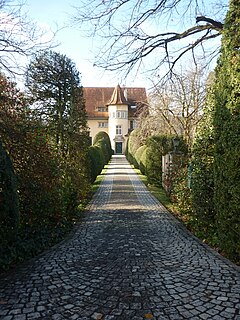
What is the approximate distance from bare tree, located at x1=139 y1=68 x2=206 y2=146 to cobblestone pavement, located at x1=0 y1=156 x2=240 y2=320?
1523 centimetres

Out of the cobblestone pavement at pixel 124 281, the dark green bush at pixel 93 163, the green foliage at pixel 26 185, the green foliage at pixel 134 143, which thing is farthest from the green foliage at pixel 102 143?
the cobblestone pavement at pixel 124 281

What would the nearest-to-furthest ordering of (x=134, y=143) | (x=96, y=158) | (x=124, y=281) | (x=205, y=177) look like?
(x=124, y=281), (x=205, y=177), (x=96, y=158), (x=134, y=143)

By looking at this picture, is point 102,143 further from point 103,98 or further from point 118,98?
point 103,98

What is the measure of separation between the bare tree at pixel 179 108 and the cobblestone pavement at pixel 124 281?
1523 centimetres

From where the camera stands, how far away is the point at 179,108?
23672 millimetres

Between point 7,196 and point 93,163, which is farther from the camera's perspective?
point 93,163

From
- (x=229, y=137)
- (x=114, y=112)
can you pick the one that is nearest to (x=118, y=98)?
(x=114, y=112)

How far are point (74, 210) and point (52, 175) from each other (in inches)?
104

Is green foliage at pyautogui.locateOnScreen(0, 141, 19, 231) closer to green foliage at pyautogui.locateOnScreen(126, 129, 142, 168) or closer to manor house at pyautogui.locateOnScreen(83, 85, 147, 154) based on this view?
green foliage at pyautogui.locateOnScreen(126, 129, 142, 168)

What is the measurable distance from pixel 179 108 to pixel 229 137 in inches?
747

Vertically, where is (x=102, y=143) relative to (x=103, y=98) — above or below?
below

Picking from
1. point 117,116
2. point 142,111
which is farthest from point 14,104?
point 117,116

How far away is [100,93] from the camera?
64625 mm

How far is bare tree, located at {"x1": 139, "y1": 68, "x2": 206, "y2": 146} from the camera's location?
22.0 m
